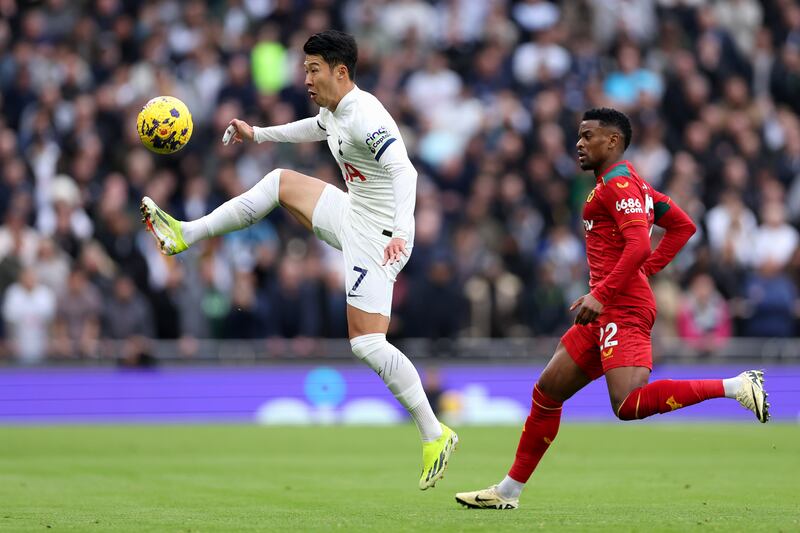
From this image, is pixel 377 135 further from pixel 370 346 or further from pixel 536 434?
pixel 536 434

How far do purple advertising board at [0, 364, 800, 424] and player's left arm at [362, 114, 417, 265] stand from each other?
10824mm

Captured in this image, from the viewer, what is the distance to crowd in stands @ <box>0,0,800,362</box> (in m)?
20.6

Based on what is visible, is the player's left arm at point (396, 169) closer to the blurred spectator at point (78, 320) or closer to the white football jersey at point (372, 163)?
the white football jersey at point (372, 163)

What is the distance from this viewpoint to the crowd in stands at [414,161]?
20641 millimetres

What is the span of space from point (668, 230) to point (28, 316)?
1212 cm

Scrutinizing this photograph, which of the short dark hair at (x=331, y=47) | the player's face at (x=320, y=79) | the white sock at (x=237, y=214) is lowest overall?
the white sock at (x=237, y=214)

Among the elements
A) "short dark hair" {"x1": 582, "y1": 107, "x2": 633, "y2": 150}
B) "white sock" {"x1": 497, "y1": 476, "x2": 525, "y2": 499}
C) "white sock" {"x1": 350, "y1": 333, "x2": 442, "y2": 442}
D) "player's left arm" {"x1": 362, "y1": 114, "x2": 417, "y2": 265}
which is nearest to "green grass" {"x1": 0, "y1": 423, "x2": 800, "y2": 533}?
"white sock" {"x1": 497, "y1": 476, "x2": 525, "y2": 499}

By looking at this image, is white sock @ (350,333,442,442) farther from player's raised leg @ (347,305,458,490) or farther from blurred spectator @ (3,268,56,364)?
blurred spectator @ (3,268,56,364)

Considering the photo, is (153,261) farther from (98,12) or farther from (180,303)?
(98,12)

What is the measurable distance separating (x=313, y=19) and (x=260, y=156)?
116 inches

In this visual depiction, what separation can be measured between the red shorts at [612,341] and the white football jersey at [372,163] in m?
1.44

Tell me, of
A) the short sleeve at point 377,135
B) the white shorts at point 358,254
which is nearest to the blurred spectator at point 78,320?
the white shorts at point 358,254

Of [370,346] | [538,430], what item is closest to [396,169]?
[370,346]


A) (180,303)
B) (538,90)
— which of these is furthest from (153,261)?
(538,90)
